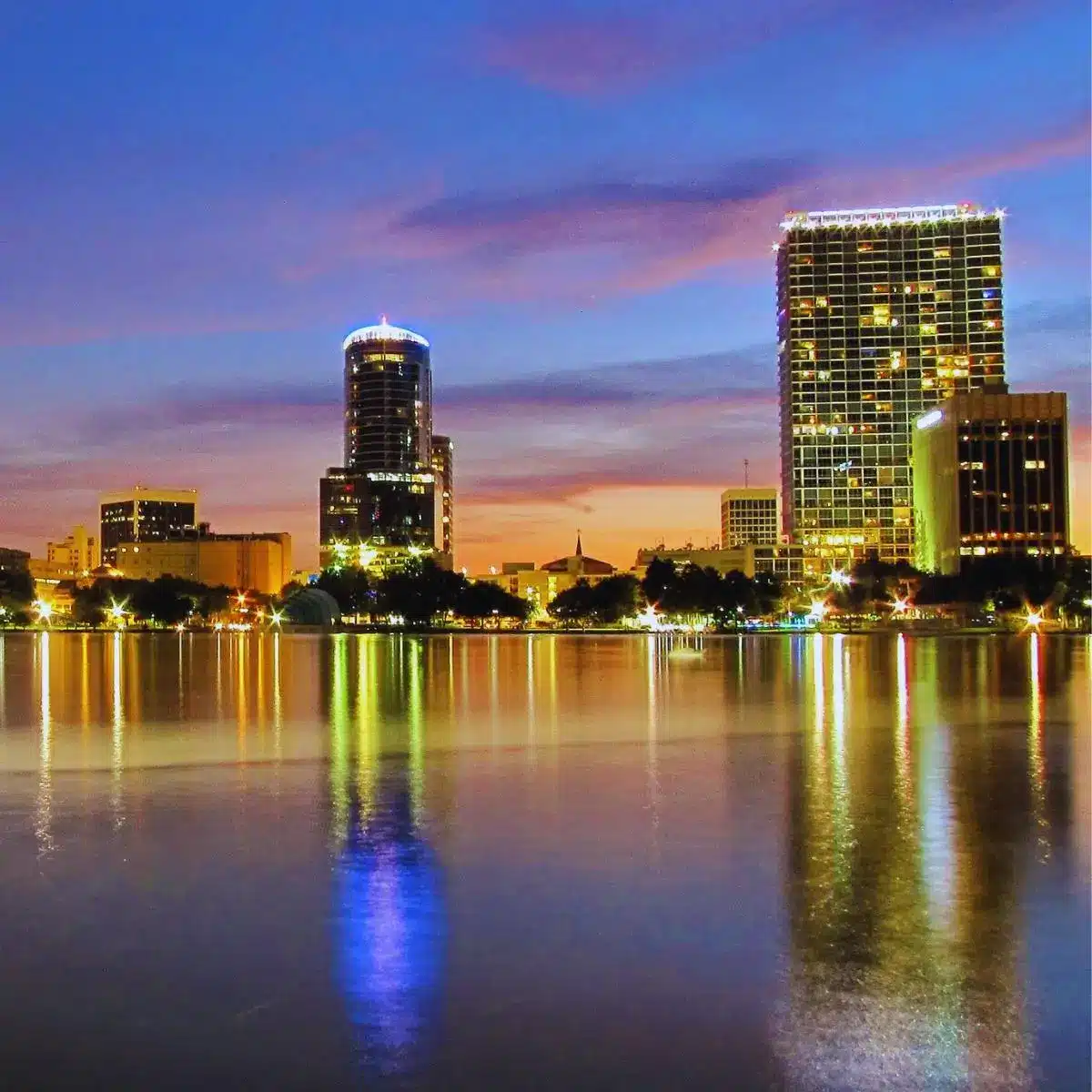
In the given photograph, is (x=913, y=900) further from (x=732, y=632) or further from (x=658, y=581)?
(x=658, y=581)

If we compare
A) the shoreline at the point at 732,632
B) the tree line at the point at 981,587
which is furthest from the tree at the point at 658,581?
the tree line at the point at 981,587

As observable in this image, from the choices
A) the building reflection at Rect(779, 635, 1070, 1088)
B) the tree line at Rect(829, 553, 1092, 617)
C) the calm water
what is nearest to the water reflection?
the calm water

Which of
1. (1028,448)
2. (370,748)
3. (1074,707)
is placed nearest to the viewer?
(370,748)

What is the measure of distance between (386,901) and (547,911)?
1436 millimetres

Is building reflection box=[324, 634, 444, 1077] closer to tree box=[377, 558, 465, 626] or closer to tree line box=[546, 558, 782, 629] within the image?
tree line box=[546, 558, 782, 629]

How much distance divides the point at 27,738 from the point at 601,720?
12.1 metres

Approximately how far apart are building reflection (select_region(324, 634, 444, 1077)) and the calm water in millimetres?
41

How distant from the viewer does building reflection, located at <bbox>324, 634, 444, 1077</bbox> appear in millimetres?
8156

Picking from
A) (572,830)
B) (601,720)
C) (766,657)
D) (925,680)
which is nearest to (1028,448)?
(766,657)

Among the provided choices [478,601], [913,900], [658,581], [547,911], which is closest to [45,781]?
[547,911]

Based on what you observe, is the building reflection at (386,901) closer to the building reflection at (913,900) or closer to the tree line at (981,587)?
the building reflection at (913,900)

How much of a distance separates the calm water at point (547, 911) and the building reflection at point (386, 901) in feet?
0.13

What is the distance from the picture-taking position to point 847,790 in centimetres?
1741

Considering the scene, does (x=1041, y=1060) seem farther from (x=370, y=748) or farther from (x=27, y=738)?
(x=27, y=738)
